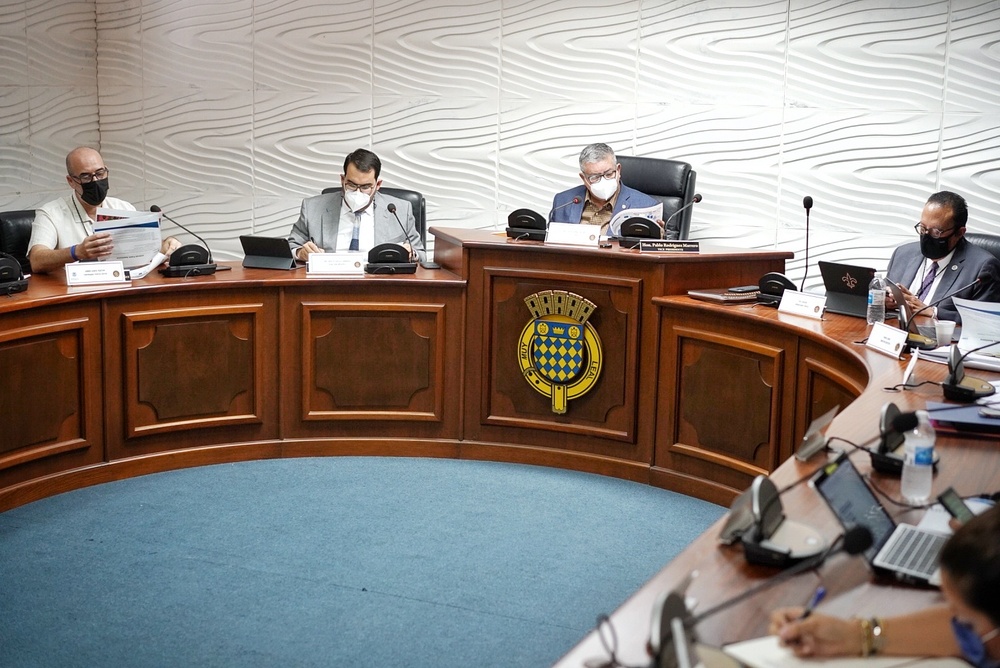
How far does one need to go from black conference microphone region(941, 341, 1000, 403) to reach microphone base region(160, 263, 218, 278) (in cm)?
303

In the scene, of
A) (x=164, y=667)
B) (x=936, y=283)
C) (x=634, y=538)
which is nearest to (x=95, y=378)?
(x=164, y=667)

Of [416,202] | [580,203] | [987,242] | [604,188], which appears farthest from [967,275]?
[416,202]

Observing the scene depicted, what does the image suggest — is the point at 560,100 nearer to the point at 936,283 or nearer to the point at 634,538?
the point at 936,283

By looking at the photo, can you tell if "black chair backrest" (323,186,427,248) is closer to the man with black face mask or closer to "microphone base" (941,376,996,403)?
the man with black face mask

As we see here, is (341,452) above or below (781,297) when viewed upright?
below

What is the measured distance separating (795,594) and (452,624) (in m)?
1.60

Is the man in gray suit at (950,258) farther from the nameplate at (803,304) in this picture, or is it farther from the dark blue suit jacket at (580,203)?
the dark blue suit jacket at (580,203)

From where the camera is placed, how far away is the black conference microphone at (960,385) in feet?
9.71

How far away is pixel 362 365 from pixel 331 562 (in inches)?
51.6

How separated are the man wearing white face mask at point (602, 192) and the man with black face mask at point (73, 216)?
2028mm

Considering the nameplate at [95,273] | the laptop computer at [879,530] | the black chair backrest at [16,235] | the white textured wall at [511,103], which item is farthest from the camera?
the white textured wall at [511,103]

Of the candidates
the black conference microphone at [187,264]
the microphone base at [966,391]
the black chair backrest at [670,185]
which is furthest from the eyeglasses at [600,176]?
the microphone base at [966,391]

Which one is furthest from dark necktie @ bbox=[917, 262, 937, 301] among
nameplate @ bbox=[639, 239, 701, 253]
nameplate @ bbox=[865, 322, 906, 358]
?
nameplate @ bbox=[639, 239, 701, 253]

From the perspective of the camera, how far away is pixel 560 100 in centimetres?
650
